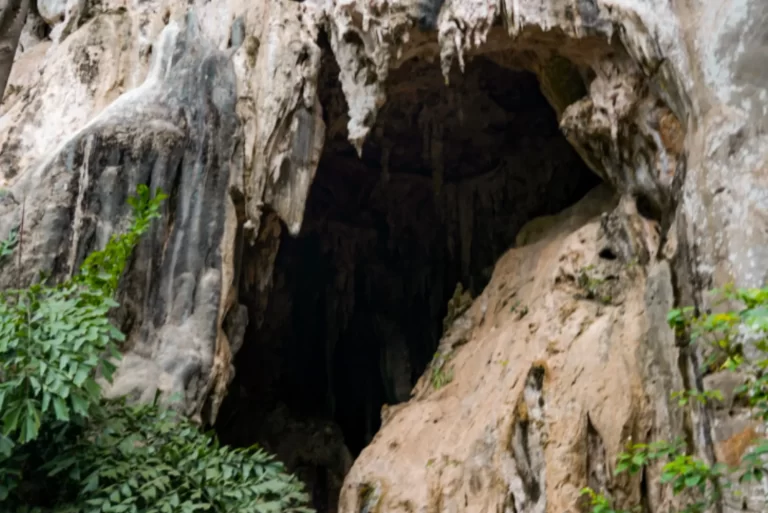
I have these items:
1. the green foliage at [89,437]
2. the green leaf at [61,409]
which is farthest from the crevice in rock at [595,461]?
the green leaf at [61,409]

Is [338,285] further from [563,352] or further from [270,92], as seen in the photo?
[563,352]

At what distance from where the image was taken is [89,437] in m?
5.59

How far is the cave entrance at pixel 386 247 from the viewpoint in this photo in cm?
1088

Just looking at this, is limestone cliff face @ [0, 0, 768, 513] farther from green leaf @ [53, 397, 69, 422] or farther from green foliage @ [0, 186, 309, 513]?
green leaf @ [53, 397, 69, 422]

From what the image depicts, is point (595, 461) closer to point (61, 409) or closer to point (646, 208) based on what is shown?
point (646, 208)

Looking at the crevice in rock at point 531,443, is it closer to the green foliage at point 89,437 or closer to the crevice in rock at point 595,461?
the crevice in rock at point 595,461

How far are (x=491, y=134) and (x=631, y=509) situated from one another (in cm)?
690

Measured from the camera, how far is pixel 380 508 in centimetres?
771

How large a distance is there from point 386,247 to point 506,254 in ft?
13.2

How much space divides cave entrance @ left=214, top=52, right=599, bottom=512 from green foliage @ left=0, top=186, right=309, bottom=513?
474cm

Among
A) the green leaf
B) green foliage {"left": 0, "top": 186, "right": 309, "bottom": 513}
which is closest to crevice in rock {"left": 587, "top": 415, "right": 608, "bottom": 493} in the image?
green foliage {"left": 0, "top": 186, "right": 309, "bottom": 513}

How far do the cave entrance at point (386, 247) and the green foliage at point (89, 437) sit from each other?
474 centimetres

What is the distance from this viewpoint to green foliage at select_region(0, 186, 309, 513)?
4844mm

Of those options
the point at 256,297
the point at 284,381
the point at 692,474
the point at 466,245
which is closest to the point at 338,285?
the point at 284,381
